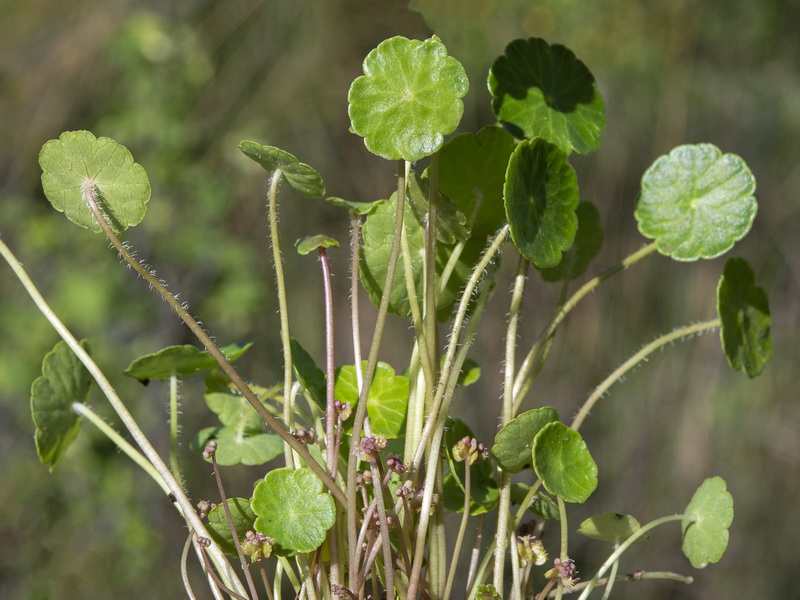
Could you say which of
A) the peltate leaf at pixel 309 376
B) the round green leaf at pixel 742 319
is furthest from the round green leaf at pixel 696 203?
the peltate leaf at pixel 309 376

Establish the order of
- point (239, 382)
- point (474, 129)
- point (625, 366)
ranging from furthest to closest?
1. point (474, 129)
2. point (625, 366)
3. point (239, 382)

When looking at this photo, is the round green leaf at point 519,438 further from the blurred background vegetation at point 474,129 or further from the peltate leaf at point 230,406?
the blurred background vegetation at point 474,129

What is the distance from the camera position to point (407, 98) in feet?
1.30

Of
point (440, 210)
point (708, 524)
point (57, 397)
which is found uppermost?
point (440, 210)

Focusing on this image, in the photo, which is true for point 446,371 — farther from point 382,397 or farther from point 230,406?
point 230,406

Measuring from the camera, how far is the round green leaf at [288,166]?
409mm

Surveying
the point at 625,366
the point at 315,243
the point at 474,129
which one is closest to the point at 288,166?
the point at 315,243

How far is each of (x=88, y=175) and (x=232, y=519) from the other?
211 millimetres

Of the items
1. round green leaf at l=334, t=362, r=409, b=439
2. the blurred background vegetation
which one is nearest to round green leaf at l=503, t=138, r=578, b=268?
round green leaf at l=334, t=362, r=409, b=439

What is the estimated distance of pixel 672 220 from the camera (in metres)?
0.50

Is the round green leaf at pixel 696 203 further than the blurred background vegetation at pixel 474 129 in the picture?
No

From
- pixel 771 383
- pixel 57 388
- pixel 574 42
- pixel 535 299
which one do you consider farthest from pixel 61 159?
pixel 771 383

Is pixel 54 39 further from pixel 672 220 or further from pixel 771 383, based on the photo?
pixel 771 383

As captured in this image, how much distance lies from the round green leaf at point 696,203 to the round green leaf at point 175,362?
0.29 m
